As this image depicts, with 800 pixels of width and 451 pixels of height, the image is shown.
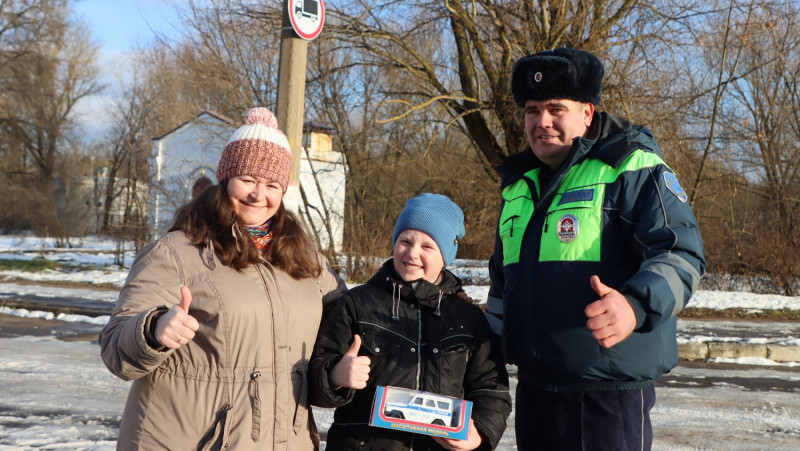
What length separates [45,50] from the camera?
1591 inches

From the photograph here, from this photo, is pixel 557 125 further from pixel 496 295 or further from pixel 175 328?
pixel 175 328

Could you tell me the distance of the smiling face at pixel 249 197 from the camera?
2.66 m

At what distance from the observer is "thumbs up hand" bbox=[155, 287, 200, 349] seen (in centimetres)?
217

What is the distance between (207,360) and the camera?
7.96ft

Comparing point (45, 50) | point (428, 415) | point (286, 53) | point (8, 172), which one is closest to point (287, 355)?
point (428, 415)

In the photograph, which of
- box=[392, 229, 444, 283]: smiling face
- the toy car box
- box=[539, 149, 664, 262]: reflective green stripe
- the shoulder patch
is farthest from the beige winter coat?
the shoulder patch

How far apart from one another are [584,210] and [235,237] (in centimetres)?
127

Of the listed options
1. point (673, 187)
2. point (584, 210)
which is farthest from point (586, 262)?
point (673, 187)

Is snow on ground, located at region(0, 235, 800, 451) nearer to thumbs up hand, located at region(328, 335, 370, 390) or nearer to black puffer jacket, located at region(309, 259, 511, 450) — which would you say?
black puffer jacket, located at region(309, 259, 511, 450)

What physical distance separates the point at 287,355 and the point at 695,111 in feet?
A: 46.2

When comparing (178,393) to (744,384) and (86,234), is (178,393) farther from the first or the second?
(86,234)

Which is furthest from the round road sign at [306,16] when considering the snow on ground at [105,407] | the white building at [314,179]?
the white building at [314,179]

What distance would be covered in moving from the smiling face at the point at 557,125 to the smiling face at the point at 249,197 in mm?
1089

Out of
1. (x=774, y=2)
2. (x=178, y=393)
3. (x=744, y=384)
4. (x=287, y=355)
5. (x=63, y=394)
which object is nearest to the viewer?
(x=178, y=393)
